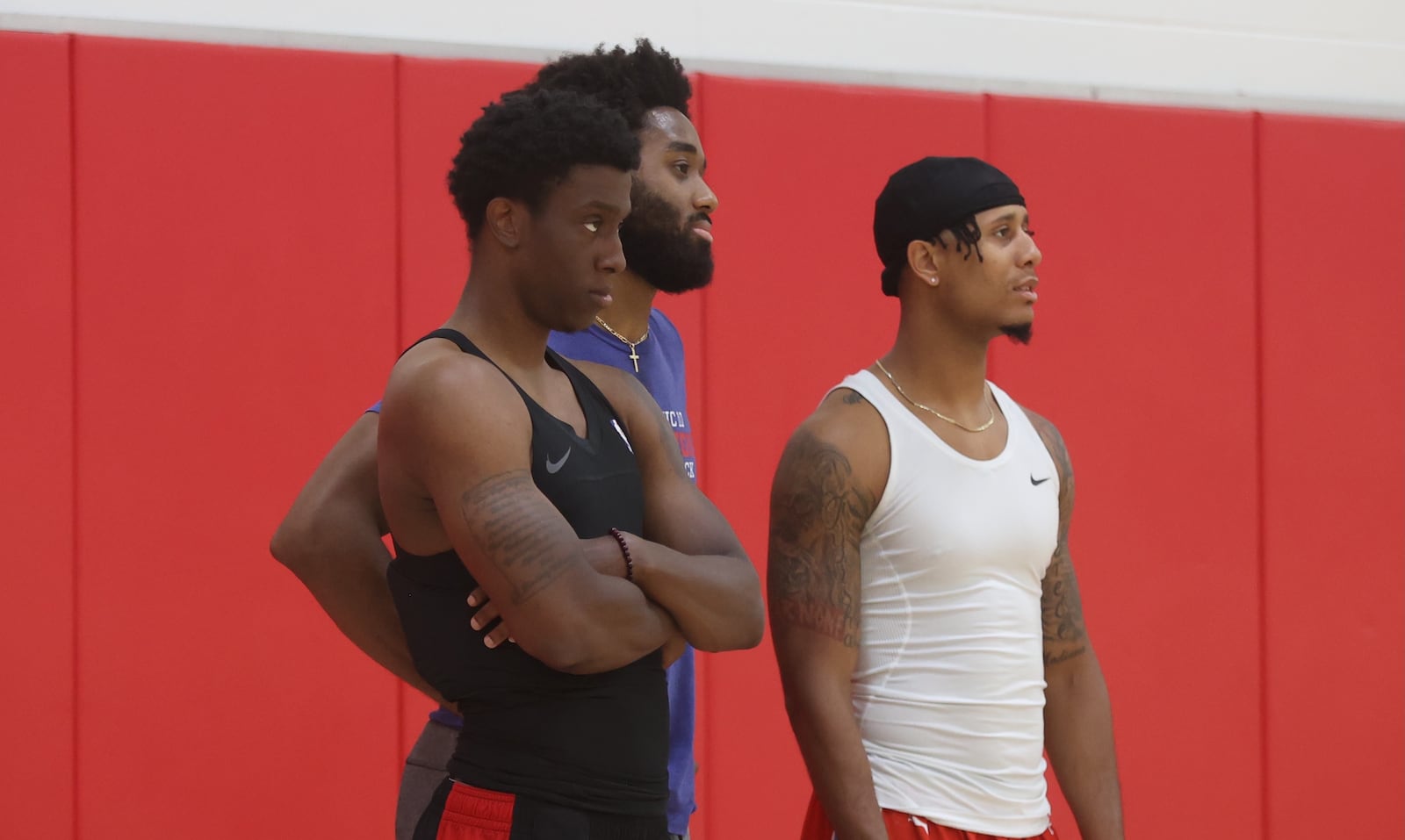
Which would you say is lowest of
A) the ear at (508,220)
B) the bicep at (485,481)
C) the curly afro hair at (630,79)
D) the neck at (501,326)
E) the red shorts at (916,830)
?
the red shorts at (916,830)

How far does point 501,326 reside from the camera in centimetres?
168

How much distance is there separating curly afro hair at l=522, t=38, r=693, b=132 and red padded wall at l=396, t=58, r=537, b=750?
0.84 meters

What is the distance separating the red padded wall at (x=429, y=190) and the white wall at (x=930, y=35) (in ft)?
0.29

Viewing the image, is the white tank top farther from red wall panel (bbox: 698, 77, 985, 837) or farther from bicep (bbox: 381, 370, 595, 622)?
red wall panel (bbox: 698, 77, 985, 837)

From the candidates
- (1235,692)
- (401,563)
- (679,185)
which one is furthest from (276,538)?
(1235,692)

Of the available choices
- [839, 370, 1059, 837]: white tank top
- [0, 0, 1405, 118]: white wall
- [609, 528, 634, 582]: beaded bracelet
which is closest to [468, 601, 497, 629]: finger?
[609, 528, 634, 582]: beaded bracelet

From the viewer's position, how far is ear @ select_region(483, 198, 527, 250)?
1.69 meters

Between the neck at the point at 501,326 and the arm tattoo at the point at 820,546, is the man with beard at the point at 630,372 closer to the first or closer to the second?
the arm tattoo at the point at 820,546

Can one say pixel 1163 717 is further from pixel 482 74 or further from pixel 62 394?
pixel 62 394

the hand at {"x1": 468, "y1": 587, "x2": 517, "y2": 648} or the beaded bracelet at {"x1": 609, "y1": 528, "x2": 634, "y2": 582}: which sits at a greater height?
the beaded bracelet at {"x1": 609, "y1": 528, "x2": 634, "y2": 582}

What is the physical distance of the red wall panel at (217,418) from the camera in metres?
2.95

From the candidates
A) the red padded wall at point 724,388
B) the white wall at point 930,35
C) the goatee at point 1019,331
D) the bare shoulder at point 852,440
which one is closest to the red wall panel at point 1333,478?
the red padded wall at point 724,388

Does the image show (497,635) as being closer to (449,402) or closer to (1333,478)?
(449,402)

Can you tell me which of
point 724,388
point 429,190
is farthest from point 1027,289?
point 429,190
